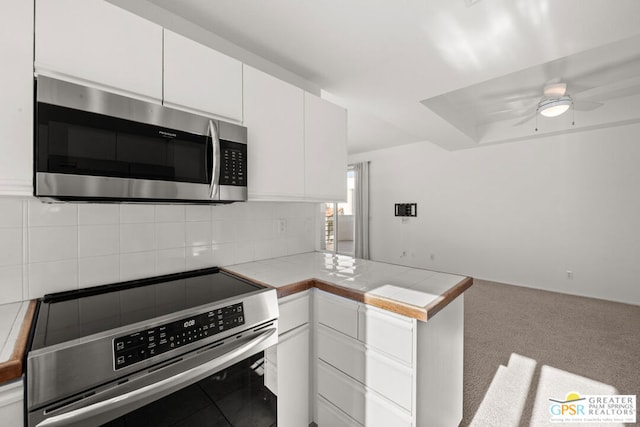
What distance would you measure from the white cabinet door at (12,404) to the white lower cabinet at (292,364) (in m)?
0.79

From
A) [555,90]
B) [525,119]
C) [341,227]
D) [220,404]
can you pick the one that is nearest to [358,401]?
[220,404]

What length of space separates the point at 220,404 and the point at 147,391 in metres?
0.33

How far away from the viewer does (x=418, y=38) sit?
1.70 meters

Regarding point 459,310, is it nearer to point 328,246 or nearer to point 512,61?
point 512,61

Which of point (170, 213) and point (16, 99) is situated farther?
point (170, 213)

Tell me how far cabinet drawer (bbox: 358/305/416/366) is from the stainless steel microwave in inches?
35.2

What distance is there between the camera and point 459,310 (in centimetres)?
152

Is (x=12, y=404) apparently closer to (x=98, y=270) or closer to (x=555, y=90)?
(x=98, y=270)

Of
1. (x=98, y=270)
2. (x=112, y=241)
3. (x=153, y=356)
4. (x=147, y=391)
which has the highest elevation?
(x=112, y=241)

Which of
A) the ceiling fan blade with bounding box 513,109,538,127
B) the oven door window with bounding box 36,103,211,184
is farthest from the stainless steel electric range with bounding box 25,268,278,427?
the ceiling fan blade with bounding box 513,109,538,127

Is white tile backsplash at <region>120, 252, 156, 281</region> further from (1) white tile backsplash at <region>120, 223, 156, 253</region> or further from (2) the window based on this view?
(2) the window

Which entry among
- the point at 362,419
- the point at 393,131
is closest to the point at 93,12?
the point at 362,419

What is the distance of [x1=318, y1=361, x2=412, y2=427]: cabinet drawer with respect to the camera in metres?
1.22

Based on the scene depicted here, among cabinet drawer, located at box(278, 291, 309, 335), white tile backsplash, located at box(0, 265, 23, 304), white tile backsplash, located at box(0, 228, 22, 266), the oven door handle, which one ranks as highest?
white tile backsplash, located at box(0, 228, 22, 266)
